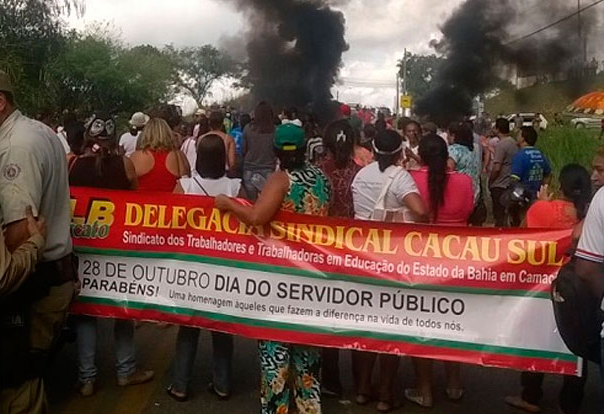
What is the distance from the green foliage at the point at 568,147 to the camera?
56.2ft

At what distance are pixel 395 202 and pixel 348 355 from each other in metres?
1.75

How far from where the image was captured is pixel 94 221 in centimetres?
577

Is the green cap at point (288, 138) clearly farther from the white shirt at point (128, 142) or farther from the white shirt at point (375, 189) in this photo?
the white shirt at point (128, 142)

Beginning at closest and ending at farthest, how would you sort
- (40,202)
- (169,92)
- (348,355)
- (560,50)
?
(40,202) < (348,355) < (560,50) < (169,92)

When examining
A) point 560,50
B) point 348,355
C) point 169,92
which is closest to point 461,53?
point 560,50

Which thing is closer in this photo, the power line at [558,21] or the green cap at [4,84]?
the green cap at [4,84]

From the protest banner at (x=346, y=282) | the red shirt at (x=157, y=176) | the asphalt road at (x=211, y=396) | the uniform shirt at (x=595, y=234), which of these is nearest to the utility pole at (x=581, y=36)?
the asphalt road at (x=211, y=396)

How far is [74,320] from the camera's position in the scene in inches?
234

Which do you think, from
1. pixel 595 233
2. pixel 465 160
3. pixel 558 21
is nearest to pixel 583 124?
pixel 558 21

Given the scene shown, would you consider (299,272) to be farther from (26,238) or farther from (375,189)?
(26,238)

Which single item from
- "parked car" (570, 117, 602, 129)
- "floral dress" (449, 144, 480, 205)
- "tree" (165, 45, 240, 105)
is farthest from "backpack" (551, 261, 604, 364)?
"tree" (165, 45, 240, 105)

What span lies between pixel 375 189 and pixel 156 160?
2252mm

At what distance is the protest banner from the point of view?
504 cm

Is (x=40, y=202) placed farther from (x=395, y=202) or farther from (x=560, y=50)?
(x=560, y=50)
